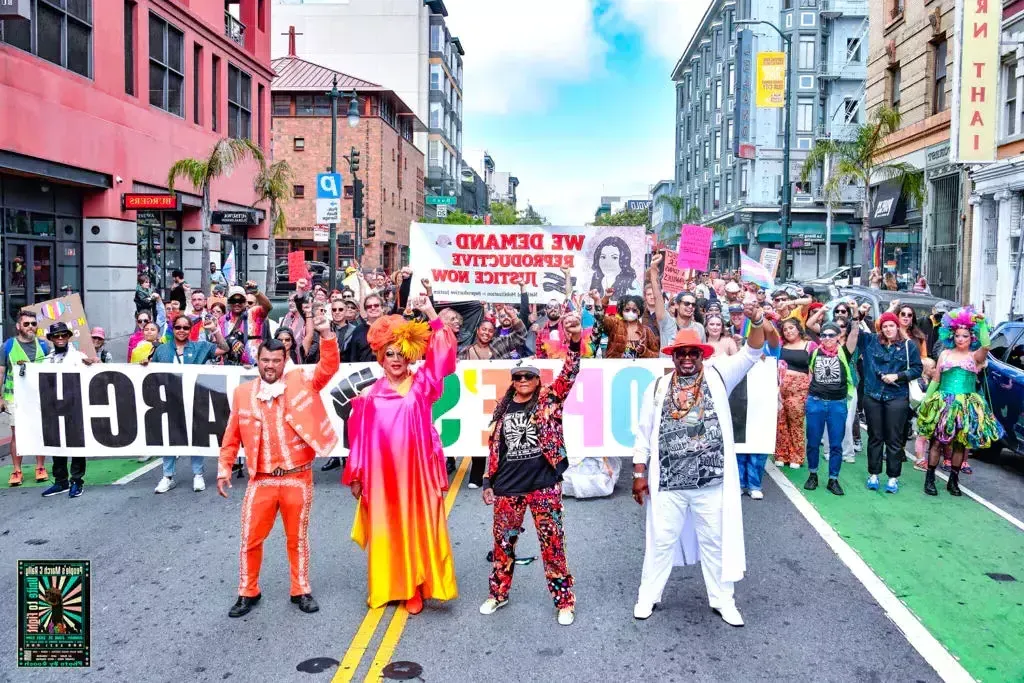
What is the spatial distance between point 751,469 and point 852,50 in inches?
2008

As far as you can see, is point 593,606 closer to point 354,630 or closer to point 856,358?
point 354,630

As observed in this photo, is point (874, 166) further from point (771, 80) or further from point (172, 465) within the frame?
point (172, 465)

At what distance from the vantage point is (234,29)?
30.8 m

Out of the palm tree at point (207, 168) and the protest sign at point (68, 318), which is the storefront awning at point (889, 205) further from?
the protest sign at point (68, 318)

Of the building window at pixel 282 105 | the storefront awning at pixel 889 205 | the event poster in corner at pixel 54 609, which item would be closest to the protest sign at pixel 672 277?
the event poster in corner at pixel 54 609

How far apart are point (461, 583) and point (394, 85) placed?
69.3 m

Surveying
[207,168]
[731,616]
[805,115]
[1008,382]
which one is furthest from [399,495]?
[805,115]

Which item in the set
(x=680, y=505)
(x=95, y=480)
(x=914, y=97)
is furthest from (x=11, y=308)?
(x=914, y=97)

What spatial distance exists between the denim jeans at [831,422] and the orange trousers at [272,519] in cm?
537

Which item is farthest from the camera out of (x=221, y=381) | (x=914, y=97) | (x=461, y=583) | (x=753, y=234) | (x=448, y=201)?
(x=753, y=234)

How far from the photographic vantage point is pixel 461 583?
6598 millimetres

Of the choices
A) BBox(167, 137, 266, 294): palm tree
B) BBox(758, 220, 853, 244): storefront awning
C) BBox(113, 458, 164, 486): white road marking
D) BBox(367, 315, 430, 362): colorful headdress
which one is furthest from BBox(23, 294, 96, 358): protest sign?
BBox(758, 220, 853, 244): storefront awning

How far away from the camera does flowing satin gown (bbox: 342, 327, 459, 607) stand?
586 centimetres

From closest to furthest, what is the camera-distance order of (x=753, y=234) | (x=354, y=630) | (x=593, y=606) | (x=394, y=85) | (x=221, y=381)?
(x=354, y=630) < (x=593, y=606) < (x=221, y=381) < (x=753, y=234) < (x=394, y=85)
